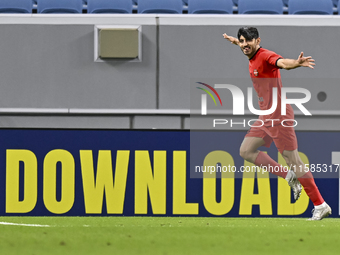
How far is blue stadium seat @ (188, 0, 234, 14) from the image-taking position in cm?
746

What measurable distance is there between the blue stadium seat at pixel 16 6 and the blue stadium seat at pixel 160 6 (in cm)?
149

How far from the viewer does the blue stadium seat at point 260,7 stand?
752cm

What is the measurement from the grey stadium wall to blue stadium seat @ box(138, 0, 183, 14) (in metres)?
0.58

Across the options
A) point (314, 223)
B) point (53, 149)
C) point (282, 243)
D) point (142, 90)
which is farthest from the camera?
point (142, 90)

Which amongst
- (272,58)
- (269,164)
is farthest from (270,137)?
(272,58)

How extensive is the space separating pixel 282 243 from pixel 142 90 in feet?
11.3

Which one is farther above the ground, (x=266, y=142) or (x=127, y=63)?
(x=127, y=63)

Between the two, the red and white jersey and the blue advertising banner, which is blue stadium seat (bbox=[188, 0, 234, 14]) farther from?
the red and white jersey

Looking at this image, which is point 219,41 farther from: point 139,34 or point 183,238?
point 183,238

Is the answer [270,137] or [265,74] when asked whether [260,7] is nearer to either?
[265,74]

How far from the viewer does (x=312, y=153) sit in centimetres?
637

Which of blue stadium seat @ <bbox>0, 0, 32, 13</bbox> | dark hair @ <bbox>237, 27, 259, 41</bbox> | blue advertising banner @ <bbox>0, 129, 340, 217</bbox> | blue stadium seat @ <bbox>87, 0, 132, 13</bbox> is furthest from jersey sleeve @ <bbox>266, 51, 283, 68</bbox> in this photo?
blue stadium seat @ <bbox>0, 0, 32, 13</bbox>

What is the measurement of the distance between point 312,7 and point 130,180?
3.51 metres

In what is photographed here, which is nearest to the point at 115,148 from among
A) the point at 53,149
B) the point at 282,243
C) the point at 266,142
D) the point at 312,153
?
the point at 53,149
